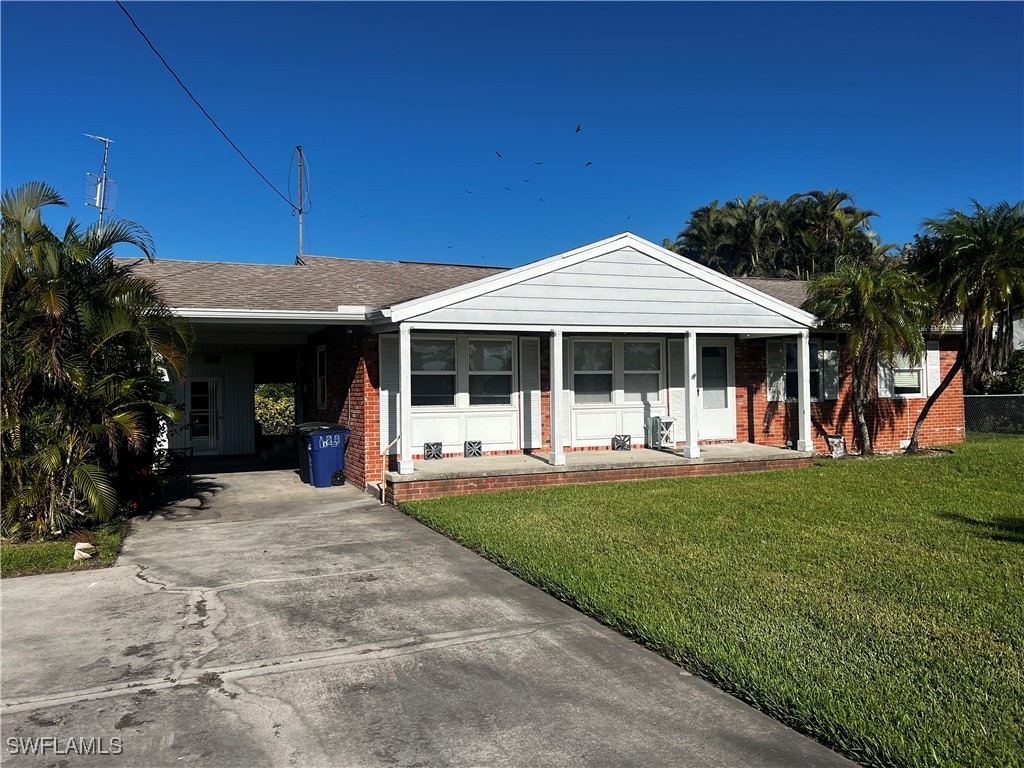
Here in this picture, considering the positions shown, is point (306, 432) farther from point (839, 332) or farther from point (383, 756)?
point (839, 332)

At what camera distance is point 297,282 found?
1298cm

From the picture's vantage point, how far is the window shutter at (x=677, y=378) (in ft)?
46.9

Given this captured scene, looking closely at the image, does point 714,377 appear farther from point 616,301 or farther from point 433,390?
point 433,390

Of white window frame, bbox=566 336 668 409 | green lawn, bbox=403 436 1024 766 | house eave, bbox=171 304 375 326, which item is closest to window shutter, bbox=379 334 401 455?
house eave, bbox=171 304 375 326

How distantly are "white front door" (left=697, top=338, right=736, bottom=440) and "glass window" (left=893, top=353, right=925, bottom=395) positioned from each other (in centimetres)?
422

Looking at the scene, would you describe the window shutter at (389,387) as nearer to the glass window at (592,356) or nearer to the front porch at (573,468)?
the front porch at (573,468)

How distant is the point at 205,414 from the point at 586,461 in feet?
33.5

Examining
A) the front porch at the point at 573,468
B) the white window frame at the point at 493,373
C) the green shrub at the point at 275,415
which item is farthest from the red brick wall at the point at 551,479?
the green shrub at the point at 275,415

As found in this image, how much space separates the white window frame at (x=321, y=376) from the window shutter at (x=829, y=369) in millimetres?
10491

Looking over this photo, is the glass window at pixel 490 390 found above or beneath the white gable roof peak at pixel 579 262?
beneath

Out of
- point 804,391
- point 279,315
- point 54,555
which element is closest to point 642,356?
point 804,391

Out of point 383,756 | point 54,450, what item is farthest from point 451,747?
point 54,450

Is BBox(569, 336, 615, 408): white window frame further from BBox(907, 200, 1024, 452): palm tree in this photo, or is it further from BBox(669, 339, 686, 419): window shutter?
BBox(907, 200, 1024, 452): palm tree

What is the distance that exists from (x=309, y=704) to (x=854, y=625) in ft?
11.6
